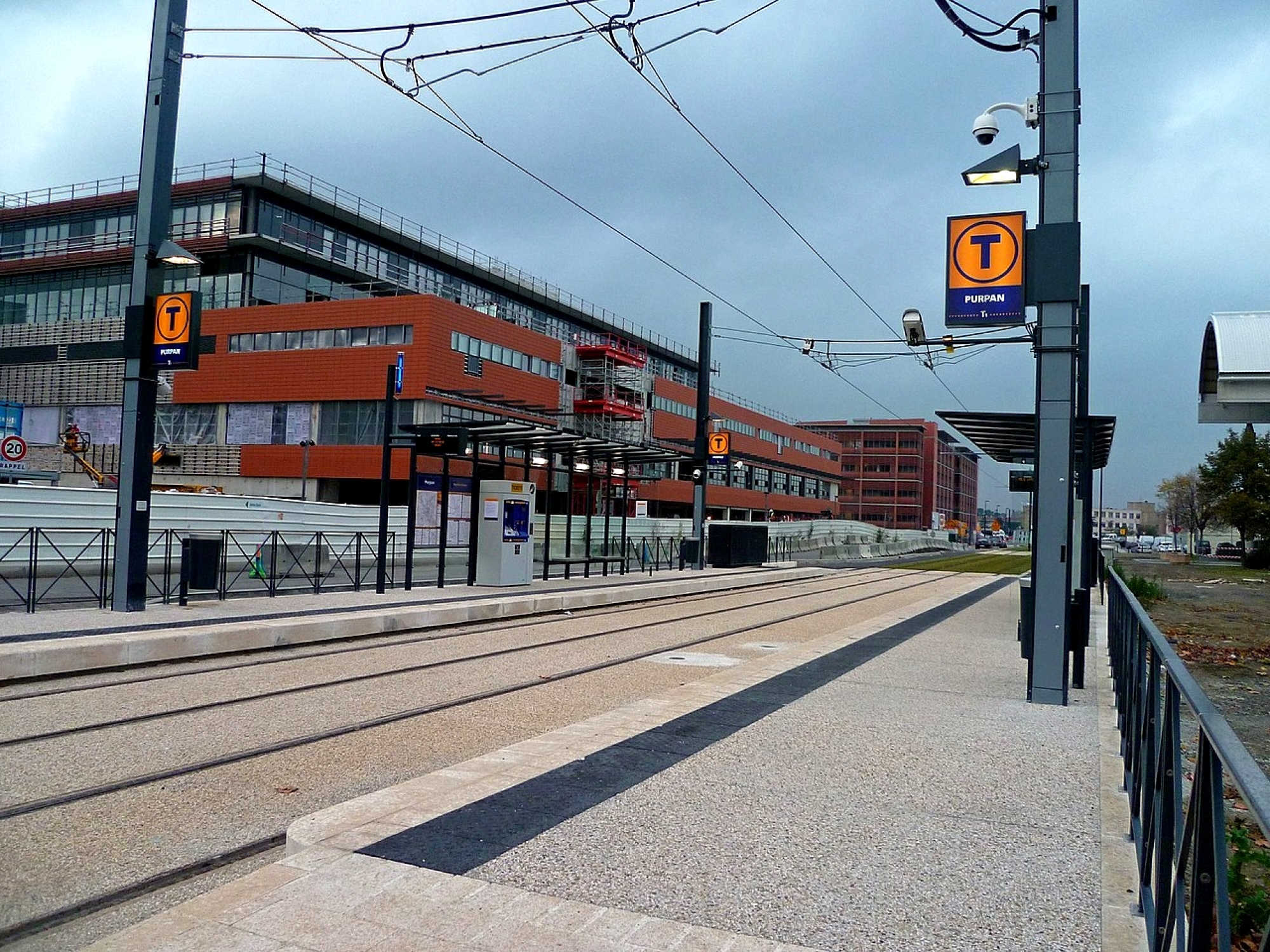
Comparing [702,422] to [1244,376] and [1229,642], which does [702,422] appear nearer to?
[1229,642]

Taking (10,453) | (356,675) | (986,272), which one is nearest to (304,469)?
(10,453)

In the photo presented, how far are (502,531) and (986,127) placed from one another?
13.3m

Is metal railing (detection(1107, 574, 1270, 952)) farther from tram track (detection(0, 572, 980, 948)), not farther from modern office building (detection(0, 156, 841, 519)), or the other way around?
modern office building (detection(0, 156, 841, 519))

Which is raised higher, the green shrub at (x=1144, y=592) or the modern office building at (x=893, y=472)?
the modern office building at (x=893, y=472)

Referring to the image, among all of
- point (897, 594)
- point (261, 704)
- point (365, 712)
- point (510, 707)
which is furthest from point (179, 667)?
point (897, 594)

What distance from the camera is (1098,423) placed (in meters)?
19.0

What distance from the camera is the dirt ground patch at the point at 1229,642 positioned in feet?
31.7

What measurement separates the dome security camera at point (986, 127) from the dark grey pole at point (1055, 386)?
147cm

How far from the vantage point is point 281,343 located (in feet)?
166

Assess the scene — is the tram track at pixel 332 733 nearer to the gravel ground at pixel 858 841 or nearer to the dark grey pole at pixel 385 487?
the gravel ground at pixel 858 841

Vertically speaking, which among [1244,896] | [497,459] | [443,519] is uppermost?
[497,459]

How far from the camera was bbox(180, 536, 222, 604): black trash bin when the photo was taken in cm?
1502

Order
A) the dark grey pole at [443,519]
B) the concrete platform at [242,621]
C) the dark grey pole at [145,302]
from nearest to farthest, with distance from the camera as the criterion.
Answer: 1. the concrete platform at [242,621]
2. the dark grey pole at [145,302]
3. the dark grey pole at [443,519]

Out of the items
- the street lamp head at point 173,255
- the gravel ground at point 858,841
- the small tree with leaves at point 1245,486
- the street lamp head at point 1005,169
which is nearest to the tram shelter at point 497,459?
the street lamp head at point 173,255
